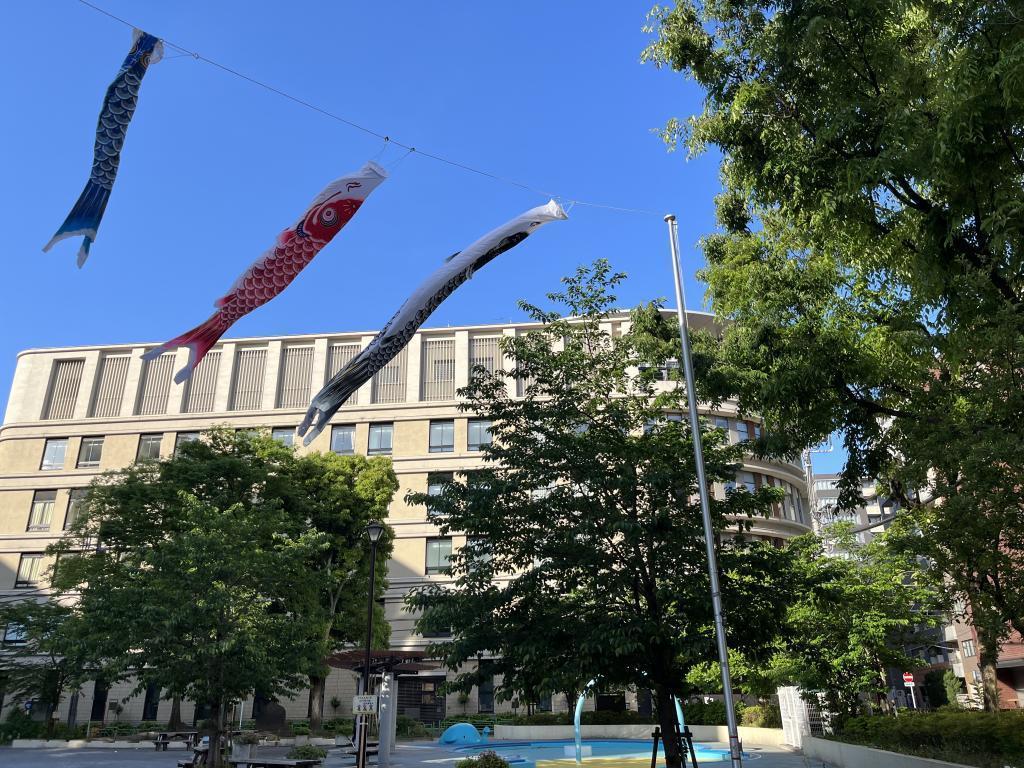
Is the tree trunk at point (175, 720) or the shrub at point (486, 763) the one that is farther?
the tree trunk at point (175, 720)

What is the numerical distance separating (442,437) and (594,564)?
4128cm

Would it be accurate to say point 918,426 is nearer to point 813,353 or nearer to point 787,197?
point 813,353

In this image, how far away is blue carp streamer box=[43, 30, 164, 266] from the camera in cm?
1027

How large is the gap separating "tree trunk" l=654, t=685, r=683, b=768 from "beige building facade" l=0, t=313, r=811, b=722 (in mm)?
36780

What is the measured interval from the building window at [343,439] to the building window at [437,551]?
764cm

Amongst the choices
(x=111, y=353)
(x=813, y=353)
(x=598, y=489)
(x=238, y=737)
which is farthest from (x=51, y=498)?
(x=813, y=353)

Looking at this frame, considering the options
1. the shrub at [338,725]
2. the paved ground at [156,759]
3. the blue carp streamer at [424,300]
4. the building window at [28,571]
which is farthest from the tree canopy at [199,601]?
the building window at [28,571]

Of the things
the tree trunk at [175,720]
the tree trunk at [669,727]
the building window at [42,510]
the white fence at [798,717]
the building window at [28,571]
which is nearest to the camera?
the tree trunk at [669,727]

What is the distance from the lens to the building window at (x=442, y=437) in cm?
5609

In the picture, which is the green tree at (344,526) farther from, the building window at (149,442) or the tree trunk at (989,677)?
the tree trunk at (989,677)

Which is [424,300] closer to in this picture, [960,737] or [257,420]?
[960,737]

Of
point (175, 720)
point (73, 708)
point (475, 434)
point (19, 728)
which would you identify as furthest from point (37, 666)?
point (475, 434)

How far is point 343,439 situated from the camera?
2237 inches

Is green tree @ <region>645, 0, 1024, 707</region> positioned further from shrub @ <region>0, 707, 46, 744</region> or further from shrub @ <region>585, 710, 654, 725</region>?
shrub @ <region>0, 707, 46, 744</region>
